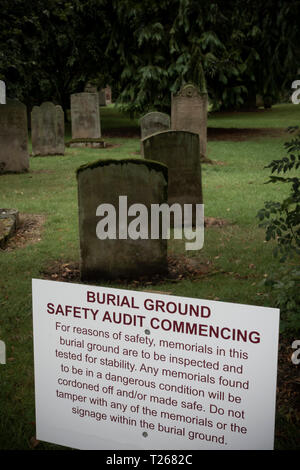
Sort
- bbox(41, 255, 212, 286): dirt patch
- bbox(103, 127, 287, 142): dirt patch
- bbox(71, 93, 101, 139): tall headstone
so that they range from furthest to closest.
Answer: bbox(103, 127, 287, 142): dirt patch, bbox(71, 93, 101, 139): tall headstone, bbox(41, 255, 212, 286): dirt patch

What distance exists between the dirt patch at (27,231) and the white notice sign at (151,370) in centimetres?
498

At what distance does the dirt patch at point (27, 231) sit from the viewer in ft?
25.3

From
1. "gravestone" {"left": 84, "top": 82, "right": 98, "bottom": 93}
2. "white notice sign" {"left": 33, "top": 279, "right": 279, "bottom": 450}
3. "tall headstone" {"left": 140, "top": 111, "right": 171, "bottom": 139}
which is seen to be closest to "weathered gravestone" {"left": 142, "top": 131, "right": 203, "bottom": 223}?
"white notice sign" {"left": 33, "top": 279, "right": 279, "bottom": 450}

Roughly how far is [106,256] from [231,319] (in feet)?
12.9

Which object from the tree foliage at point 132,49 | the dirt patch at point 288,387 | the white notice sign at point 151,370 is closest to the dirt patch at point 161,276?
the dirt patch at point 288,387

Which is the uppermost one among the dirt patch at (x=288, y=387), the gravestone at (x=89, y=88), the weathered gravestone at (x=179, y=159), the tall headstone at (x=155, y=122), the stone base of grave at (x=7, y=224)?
the gravestone at (x=89, y=88)

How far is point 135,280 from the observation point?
6.24 meters

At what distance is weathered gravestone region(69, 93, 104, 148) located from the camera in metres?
18.7

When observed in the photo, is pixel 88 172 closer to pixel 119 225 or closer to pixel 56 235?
pixel 119 225

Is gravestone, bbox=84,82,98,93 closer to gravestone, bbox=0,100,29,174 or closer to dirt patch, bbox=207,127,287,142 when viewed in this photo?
dirt patch, bbox=207,127,287,142

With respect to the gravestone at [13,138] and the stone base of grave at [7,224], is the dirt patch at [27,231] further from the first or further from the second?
the gravestone at [13,138]

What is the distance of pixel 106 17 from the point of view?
76.0ft

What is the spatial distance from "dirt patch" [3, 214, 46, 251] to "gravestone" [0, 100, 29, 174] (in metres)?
4.29
